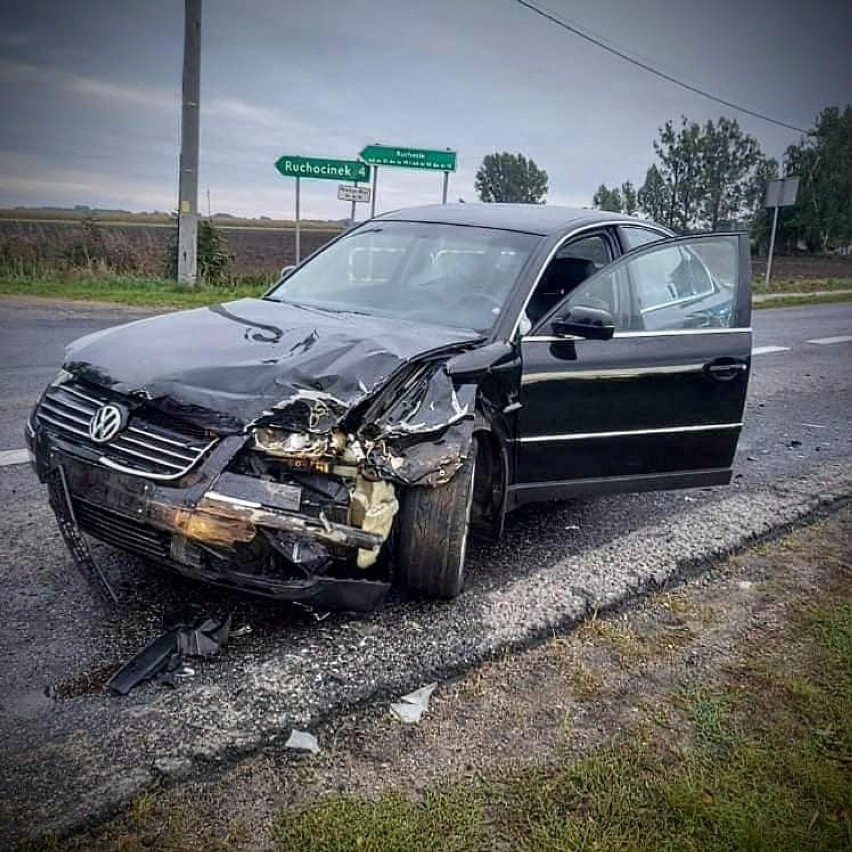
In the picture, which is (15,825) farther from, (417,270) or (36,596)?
(417,270)

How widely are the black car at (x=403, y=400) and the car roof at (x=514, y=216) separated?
24 mm

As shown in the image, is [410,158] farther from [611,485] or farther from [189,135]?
[611,485]

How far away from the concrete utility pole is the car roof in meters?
10.4

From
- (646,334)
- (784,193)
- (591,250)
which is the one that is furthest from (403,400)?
(784,193)

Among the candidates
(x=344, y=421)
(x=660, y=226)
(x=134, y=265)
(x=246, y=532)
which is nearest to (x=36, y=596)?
(x=246, y=532)

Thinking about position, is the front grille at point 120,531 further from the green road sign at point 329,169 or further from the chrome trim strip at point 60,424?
the green road sign at point 329,169

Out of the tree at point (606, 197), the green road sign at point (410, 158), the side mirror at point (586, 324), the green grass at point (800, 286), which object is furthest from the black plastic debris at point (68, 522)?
the tree at point (606, 197)

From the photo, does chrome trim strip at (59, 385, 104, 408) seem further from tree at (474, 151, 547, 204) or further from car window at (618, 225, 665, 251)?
tree at (474, 151, 547, 204)

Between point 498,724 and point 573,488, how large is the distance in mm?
1530

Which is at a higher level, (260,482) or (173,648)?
(260,482)

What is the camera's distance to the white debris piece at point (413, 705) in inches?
102

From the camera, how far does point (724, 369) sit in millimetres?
4168

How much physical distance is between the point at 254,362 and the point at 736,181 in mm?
69249

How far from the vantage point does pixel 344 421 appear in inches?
108
